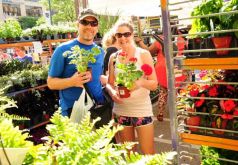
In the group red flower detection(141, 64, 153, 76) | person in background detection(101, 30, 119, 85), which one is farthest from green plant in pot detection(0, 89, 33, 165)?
person in background detection(101, 30, 119, 85)

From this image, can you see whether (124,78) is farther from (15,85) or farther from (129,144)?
(15,85)

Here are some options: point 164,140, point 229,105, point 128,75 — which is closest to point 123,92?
point 128,75

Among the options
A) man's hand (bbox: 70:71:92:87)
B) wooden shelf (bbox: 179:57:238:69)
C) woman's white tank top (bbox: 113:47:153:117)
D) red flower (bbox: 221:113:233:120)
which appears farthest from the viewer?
woman's white tank top (bbox: 113:47:153:117)

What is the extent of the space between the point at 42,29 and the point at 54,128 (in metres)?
4.78

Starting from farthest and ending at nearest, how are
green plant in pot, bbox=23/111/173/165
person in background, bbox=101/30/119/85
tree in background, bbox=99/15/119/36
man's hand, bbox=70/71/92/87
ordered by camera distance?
tree in background, bbox=99/15/119/36 < person in background, bbox=101/30/119/85 < man's hand, bbox=70/71/92/87 < green plant in pot, bbox=23/111/173/165

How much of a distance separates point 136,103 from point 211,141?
2.54 feet

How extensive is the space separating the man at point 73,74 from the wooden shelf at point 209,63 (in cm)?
68

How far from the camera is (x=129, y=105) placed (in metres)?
2.33

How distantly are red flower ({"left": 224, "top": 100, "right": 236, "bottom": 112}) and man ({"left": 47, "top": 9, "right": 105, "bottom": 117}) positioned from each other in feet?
2.94

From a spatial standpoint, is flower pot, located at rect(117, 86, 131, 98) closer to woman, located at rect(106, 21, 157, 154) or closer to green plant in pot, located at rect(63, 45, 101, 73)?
→ woman, located at rect(106, 21, 157, 154)

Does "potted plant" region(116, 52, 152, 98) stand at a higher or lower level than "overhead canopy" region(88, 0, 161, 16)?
lower

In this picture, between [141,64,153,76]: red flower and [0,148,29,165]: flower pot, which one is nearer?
[0,148,29,165]: flower pot

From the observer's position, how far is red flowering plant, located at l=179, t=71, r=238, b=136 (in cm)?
166

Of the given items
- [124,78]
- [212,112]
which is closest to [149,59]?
[124,78]
